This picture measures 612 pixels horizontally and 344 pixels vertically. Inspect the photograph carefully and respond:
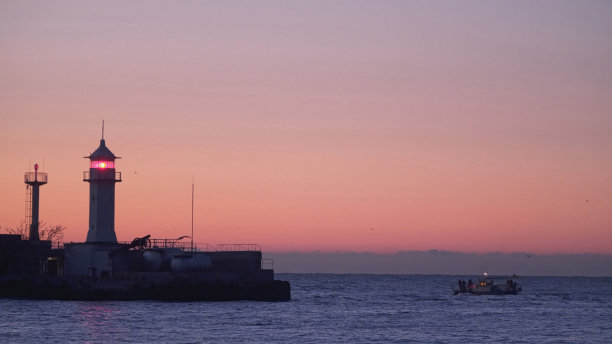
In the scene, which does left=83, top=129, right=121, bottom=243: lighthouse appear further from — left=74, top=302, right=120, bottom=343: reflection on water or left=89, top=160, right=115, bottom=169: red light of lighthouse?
left=74, top=302, right=120, bottom=343: reflection on water

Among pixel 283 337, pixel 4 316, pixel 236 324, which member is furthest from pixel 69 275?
pixel 283 337

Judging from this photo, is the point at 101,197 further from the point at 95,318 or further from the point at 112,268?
the point at 95,318

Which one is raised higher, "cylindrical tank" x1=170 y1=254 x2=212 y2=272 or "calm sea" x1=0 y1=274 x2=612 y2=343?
"cylindrical tank" x1=170 y1=254 x2=212 y2=272

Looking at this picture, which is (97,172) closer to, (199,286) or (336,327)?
(199,286)

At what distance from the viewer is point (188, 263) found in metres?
87.9

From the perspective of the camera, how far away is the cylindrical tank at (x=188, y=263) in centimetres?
8769

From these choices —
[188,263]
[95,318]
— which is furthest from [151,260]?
[95,318]

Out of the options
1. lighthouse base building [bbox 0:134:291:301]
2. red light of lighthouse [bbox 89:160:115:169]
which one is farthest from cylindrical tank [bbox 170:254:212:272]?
red light of lighthouse [bbox 89:160:115:169]

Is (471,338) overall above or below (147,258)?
below

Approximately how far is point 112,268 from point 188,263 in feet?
21.9

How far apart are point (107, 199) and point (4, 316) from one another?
61.9 feet

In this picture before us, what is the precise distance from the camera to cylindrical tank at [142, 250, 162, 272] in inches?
3474

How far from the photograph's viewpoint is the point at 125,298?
3349 inches

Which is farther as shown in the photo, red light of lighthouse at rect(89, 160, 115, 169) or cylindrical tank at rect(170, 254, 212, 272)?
red light of lighthouse at rect(89, 160, 115, 169)
